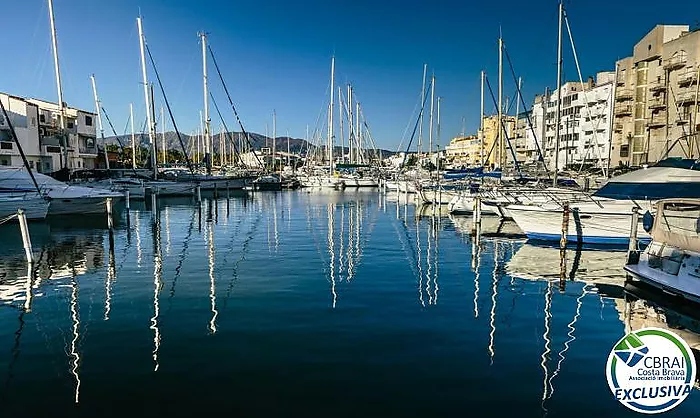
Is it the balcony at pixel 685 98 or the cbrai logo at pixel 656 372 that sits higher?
the balcony at pixel 685 98

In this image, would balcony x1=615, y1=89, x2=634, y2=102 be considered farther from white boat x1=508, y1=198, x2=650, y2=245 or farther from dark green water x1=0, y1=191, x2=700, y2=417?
dark green water x1=0, y1=191, x2=700, y2=417

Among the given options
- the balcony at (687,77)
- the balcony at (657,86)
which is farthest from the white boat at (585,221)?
the balcony at (657,86)

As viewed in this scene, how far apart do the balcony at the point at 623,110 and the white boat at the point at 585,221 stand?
60032 mm

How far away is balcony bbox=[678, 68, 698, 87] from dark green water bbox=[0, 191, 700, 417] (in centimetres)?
5280

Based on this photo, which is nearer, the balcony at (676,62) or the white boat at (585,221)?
the white boat at (585,221)

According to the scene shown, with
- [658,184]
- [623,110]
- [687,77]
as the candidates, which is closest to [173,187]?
[658,184]

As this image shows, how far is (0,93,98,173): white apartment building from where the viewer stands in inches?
2026

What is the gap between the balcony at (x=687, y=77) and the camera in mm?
58213

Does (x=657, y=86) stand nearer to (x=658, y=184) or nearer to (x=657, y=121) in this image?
(x=657, y=121)

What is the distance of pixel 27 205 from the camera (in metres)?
28.9

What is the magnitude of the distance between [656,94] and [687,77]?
714cm

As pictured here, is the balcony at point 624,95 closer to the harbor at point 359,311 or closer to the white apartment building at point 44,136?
the harbor at point 359,311

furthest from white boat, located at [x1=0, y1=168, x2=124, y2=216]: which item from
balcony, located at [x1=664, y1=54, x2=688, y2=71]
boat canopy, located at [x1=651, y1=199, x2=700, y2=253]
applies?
balcony, located at [x1=664, y1=54, x2=688, y2=71]

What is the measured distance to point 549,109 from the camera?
3770 inches
